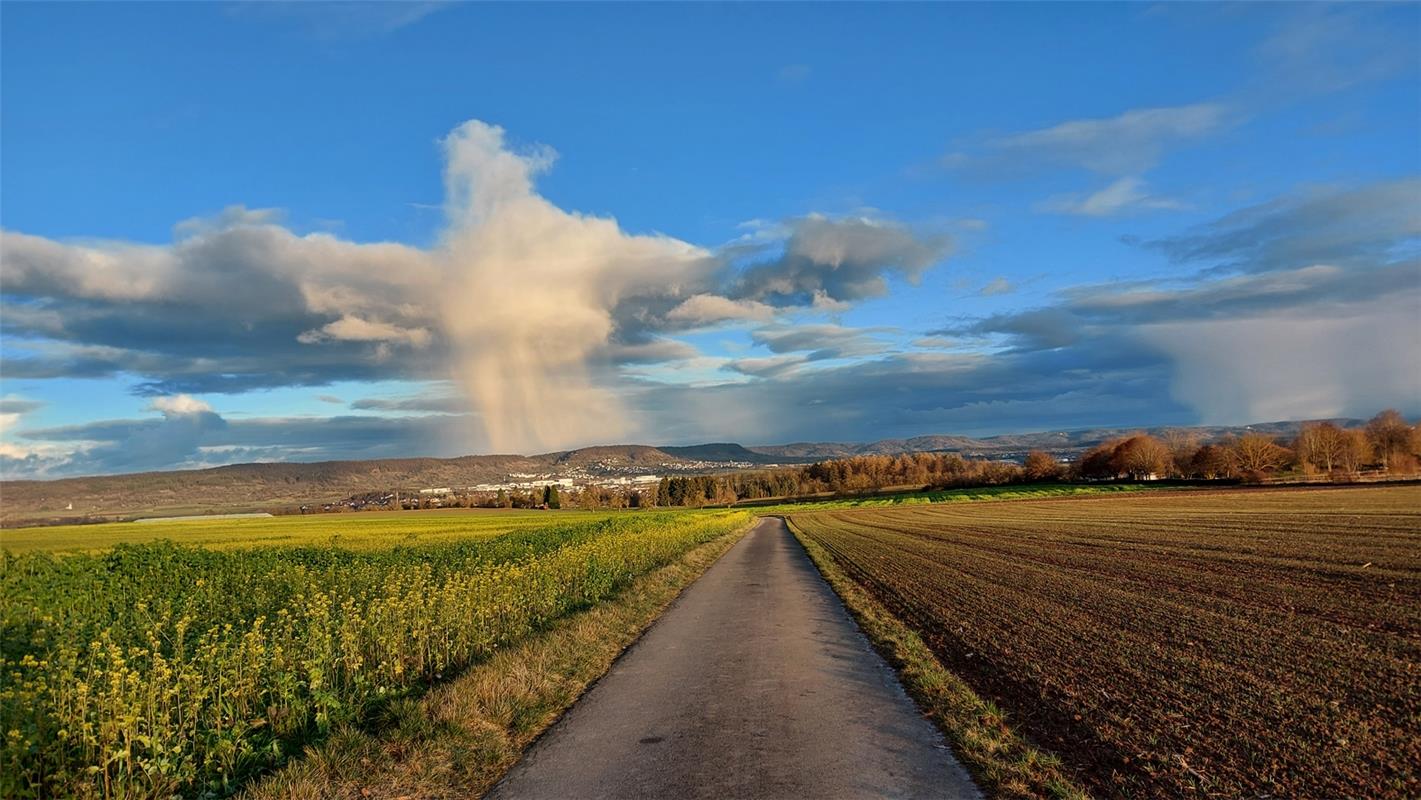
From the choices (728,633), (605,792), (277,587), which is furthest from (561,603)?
(605,792)

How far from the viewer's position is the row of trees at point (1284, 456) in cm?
12656

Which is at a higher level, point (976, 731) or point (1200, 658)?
point (976, 731)

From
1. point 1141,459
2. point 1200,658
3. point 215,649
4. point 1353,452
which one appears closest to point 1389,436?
point 1353,452

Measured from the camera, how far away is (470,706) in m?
8.34

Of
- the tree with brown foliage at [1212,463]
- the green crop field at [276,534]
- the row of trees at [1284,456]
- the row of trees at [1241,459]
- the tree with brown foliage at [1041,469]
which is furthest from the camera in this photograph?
the tree with brown foliage at [1041,469]

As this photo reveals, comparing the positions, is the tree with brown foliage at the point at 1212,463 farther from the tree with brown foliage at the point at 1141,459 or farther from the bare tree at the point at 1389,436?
the bare tree at the point at 1389,436

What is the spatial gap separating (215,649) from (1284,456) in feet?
558

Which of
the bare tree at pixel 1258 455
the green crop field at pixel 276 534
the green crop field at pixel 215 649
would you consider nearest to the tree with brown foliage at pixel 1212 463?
the bare tree at pixel 1258 455

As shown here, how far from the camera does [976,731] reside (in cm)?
767

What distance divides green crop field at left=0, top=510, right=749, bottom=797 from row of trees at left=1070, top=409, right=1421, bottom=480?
13504 centimetres

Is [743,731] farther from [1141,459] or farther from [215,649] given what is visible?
[1141,459]

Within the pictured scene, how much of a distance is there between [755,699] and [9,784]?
273 inches

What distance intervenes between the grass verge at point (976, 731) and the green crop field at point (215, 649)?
654 cm

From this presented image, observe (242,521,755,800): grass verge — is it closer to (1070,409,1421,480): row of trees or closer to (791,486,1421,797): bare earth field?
(791,486,1421,797): bare earth field
